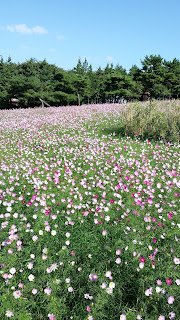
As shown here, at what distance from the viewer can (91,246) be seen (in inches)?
119

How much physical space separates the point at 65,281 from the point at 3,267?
799mm

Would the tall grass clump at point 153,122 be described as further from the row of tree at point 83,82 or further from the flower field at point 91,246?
the row of tree at point 83,82

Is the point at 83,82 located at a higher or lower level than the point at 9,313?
higher

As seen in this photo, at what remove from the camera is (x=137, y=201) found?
377 cm

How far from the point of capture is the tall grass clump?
7.95 metres

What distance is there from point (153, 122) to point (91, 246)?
21.0ft

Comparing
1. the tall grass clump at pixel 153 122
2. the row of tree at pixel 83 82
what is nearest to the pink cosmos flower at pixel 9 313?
the tall grass clump at pixel 153 122

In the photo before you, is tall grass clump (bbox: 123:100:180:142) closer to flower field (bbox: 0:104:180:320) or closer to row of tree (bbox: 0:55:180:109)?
flower field (bbox: 0:104:180:320)

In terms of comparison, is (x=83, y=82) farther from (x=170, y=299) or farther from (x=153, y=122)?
(x=170, y=299)

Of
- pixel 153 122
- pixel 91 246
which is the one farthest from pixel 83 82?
pixel 91 246

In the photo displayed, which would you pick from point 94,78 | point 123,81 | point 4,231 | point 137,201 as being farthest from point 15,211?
point 94,78

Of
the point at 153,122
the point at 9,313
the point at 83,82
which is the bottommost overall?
the point at 9,313

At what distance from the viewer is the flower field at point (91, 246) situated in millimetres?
2312

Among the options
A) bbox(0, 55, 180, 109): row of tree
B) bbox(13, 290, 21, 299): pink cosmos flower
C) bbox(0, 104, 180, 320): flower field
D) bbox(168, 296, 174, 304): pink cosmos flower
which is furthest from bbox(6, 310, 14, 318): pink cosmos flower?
bbox(0, 55, 180, 109): row of tree
